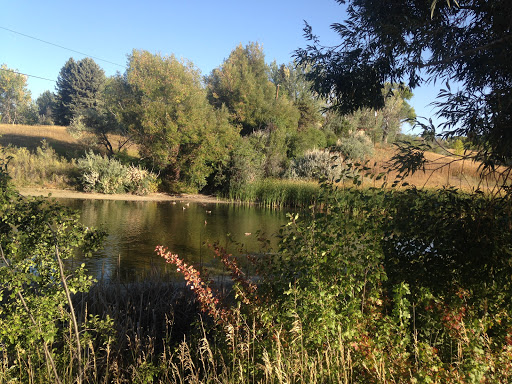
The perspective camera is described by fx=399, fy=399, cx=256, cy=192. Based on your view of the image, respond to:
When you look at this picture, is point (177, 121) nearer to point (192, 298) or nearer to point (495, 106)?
point (192, 298)

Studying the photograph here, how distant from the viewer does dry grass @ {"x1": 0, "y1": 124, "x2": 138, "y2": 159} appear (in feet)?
104

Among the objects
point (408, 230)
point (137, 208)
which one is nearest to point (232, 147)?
point (137, 208)

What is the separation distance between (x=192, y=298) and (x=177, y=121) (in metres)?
19.9

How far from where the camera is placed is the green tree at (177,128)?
2444 cm

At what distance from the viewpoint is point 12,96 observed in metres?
70.2

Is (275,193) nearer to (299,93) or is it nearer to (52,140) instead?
(299,93)

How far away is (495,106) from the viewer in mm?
3510

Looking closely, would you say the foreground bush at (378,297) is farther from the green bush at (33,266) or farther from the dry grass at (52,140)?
the dry grass at (52,140)

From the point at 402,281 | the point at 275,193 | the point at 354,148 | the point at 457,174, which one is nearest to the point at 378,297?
the point at 402,281

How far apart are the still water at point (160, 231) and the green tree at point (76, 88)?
40.7 m

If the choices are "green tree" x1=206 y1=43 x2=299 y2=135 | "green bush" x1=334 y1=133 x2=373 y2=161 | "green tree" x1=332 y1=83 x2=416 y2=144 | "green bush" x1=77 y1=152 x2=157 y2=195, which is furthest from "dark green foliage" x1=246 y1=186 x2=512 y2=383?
"green tree" x1=332 y1=83 x2=416 y2=144

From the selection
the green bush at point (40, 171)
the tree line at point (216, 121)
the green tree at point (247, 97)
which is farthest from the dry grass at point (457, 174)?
the green bush at point (40, 171)

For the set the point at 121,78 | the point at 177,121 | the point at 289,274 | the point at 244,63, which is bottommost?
the point at 289,274

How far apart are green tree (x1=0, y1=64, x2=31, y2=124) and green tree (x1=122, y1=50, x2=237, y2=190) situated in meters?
53.1
